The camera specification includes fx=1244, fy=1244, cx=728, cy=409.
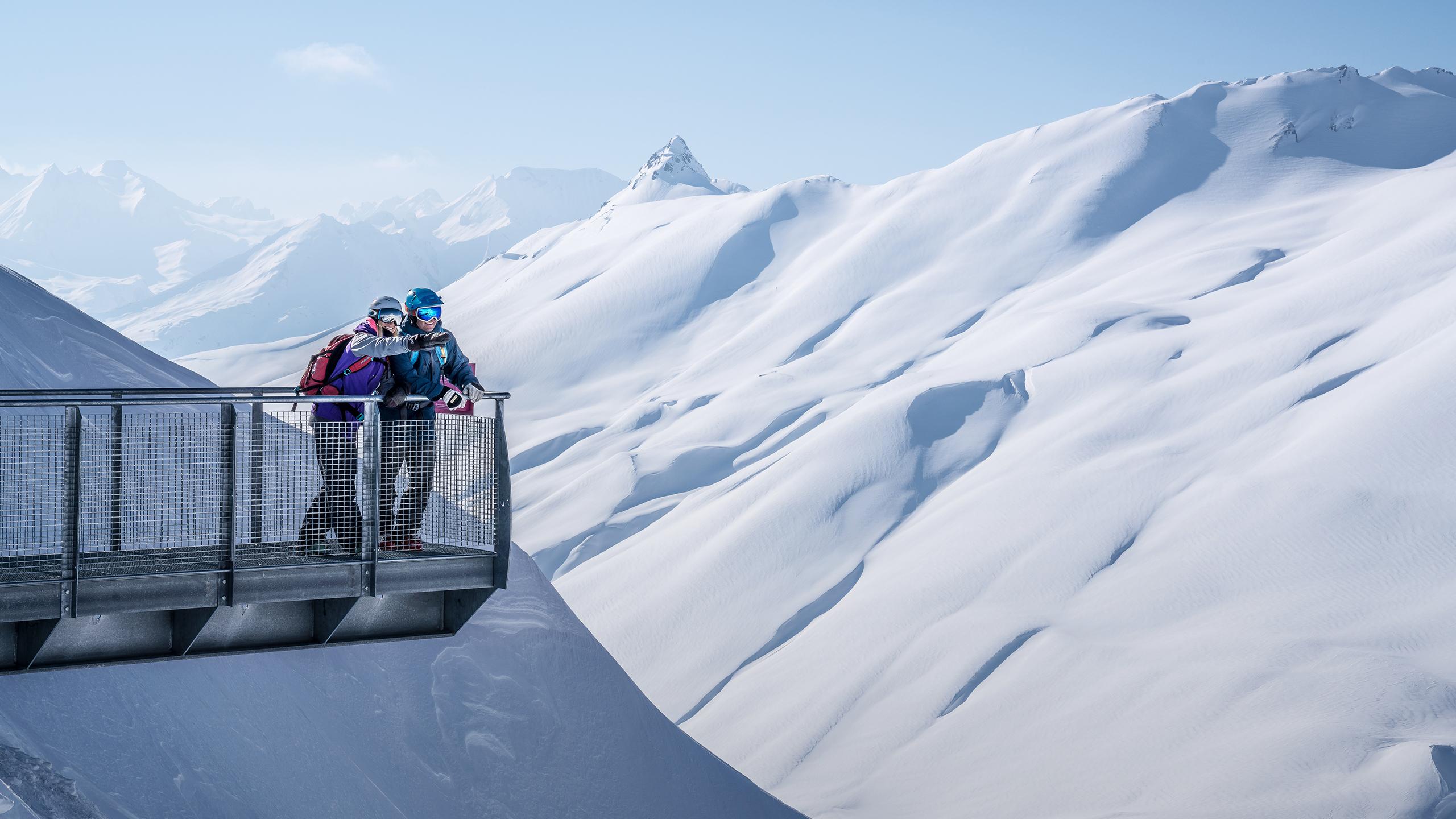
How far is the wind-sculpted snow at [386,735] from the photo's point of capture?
11.8 metres

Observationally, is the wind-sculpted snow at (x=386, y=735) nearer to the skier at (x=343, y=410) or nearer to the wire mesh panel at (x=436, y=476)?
the skier at (x=343, y=410)

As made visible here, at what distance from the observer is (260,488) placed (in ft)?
30.1

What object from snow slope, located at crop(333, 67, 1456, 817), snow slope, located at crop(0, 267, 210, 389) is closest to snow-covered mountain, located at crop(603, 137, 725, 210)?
snow slope, located at crop(333, 67, 1456, 817)

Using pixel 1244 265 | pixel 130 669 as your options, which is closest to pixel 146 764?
pixel 130 669

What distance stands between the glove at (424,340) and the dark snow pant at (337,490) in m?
0.83

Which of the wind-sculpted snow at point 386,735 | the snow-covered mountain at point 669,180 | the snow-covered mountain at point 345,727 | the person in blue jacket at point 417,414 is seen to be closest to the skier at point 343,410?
the person in blue jacket at point 417,414

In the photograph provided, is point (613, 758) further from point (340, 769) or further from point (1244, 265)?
point (1244, 265)

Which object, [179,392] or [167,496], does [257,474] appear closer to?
[167,496]

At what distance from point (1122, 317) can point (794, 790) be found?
27.2 meters

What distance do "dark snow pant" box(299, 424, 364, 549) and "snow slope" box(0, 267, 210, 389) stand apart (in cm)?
713

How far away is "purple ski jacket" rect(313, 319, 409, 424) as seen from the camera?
31.3 feet

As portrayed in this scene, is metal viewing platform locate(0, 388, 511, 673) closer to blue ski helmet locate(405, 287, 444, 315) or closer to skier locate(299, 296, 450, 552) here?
skier locate(299, 296, 450, 552)

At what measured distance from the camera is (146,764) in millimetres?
12227

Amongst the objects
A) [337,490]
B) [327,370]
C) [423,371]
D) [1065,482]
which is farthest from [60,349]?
[1065,482]
